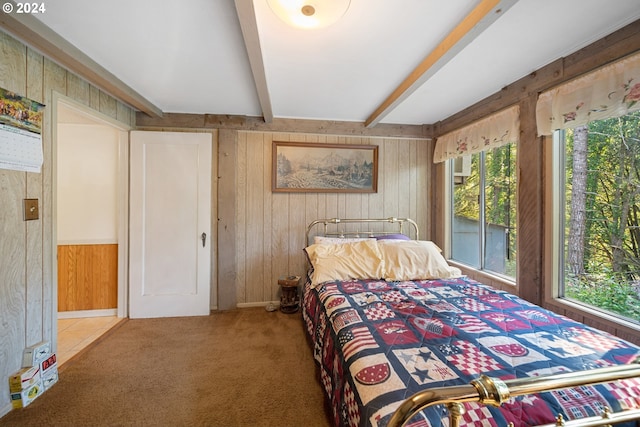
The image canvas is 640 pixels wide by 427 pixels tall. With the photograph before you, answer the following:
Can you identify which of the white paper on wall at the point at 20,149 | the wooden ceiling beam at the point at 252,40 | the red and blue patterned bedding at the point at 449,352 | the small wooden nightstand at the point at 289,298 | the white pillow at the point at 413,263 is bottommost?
the small wooden nightstand at the point at 289,298

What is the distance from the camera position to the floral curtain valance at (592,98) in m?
1.45

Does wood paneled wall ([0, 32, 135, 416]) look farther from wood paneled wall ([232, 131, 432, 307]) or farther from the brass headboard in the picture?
the brass headboard

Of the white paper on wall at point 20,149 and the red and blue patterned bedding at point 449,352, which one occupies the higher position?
the white paper on wall at point 20,149

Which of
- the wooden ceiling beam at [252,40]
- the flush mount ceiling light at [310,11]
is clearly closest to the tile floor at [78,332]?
the wooden ceiling beam at [252,40]

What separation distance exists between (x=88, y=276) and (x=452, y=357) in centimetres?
367

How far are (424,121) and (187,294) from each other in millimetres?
3587

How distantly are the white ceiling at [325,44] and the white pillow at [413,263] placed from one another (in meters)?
1.52

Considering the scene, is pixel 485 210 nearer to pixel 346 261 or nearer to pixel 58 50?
pixel 346 261

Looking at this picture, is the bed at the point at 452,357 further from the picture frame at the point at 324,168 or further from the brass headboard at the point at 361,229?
the picture frame at the point at 324,168

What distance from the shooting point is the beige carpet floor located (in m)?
1.49

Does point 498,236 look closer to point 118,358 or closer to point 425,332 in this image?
point 425,332

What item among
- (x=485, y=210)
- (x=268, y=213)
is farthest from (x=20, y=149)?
(x=485, y=210)

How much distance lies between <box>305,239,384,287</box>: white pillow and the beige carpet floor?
680 millimetres

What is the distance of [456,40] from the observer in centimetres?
147
